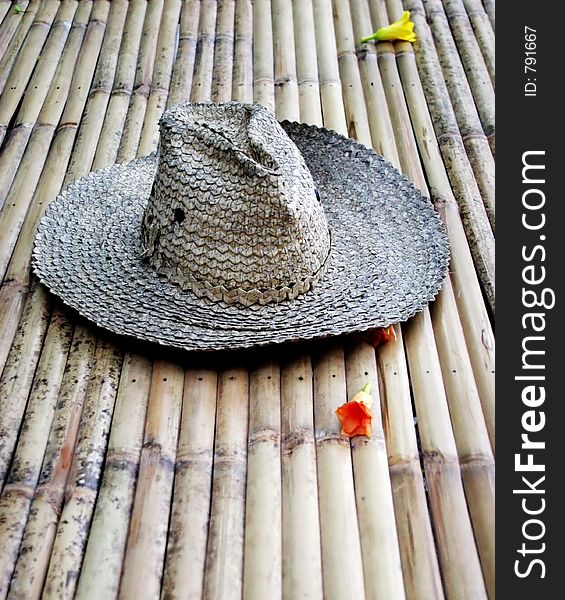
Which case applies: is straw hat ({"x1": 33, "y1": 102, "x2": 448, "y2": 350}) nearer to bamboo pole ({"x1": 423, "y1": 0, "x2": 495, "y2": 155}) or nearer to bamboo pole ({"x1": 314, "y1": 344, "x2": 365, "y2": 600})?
bamboo pole ({"x1": 314, "y1": 344, "x2": 365, "y2": 600})

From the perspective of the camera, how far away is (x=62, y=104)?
221 centimetres

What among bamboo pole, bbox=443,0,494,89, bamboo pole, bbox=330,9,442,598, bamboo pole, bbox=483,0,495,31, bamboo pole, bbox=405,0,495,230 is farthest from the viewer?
bamboo pole, bbox=483,0,495,31

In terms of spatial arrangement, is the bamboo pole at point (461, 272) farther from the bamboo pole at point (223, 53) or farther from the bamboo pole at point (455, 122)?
the bamboo pole at point (223, 53)

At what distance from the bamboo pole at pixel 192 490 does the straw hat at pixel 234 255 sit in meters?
0.09

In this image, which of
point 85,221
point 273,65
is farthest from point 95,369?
point 273,65

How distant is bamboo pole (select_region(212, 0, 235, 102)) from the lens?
2.26m

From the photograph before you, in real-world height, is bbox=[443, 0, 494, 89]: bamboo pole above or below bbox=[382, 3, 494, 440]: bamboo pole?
above

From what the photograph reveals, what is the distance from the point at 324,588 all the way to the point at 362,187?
908 millimetres

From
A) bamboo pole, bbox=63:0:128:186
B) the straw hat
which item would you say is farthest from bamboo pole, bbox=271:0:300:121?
the straw hat

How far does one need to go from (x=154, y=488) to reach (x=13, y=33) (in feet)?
5.49

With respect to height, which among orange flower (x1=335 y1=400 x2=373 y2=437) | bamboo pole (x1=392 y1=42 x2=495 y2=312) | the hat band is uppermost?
bamboo pole (x1=392 y1=42 x2=495 y2=312)

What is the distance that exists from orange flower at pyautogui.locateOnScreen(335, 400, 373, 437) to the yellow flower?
1346 millimetres

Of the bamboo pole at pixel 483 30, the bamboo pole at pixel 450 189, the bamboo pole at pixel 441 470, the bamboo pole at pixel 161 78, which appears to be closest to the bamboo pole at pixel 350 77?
the bamboo pole at pixel 450 189

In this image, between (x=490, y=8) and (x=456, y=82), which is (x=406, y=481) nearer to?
(x=456, y=82)
